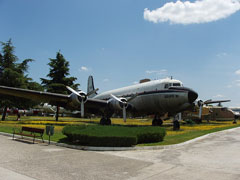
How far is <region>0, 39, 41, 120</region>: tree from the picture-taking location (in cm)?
3077

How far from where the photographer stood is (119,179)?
586 cm

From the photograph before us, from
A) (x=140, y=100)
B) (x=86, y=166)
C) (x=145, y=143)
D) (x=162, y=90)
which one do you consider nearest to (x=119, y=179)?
(x=86, y=166)

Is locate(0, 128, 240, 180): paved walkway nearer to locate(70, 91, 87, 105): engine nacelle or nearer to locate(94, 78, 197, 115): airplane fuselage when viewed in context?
locate(94, 78, 197, 115): airplane fuselage

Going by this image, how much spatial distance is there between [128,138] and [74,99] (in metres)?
12.2

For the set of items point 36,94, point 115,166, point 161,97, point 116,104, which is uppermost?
point 36,94

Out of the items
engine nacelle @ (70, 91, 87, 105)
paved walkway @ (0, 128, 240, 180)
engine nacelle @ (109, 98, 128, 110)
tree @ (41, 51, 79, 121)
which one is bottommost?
paved walkway @ (0, 128, 240, 180)

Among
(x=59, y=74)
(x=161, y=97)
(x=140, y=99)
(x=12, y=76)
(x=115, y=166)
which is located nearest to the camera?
(x=115, y=166)

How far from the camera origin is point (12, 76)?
3095 centimetres

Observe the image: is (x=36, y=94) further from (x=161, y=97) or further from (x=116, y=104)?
(x=161, y=97)

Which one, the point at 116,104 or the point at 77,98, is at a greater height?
the point at 77,98

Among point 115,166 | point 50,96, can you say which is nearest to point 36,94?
point 50,96

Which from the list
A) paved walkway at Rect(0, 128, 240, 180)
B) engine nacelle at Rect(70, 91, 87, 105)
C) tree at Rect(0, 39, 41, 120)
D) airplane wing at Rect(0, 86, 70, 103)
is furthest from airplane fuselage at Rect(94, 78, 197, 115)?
tree at Rect(0, 39, 41, 120)

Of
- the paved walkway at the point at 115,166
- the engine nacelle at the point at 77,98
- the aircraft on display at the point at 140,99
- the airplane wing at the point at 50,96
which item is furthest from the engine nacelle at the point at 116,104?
the paved walkway at the point at 115,166

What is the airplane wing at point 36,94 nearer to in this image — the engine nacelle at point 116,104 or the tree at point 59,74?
the engine nacelle at point 116,104
